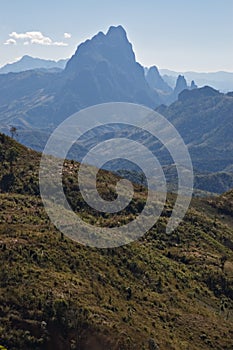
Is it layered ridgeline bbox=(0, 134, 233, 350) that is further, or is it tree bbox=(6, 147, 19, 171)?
tree bbox=(6, 147, 19, 171)

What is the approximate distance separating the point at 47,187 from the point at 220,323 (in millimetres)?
55185

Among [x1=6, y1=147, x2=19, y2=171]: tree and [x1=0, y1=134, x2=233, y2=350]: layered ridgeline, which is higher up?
[x1=6, y1=147, x2=19, y2=171]: tree

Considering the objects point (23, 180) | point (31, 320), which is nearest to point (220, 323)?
point (31, 320)

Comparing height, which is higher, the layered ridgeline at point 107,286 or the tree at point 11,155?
the tree at point 11,155

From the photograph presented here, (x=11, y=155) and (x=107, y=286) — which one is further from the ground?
(x=11, y=155)

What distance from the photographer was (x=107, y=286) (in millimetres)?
62406

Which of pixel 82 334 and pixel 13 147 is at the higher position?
pixel 13 147

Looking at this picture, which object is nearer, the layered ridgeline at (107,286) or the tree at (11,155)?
the layered ridgeline at (107,286)

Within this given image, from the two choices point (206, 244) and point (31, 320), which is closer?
point (31, 320)

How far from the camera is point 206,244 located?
9694 cm

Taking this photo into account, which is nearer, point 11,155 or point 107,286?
point 107,286

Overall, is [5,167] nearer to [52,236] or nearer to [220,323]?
[52,236]

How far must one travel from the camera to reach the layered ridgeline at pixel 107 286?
50.1 m

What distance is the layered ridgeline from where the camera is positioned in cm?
5006
